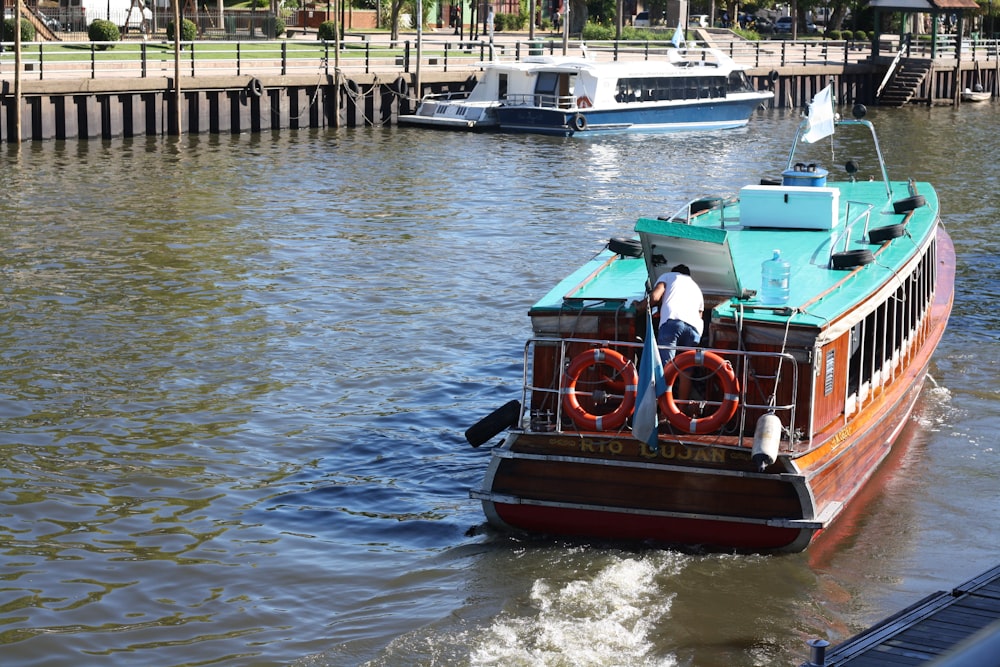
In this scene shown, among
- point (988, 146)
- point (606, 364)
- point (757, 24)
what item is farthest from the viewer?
point (757, 24)

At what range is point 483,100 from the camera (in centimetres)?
4422

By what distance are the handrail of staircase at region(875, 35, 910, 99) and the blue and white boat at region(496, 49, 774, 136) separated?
12247 millimetres

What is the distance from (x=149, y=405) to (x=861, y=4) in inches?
2795

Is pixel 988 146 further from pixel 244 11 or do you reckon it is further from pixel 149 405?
pixel 244 11

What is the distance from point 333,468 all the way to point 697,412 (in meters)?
3.99

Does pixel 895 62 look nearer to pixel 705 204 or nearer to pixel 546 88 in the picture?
pixel 546 88

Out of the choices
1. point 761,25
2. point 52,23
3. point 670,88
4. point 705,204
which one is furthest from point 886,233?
point 761,25

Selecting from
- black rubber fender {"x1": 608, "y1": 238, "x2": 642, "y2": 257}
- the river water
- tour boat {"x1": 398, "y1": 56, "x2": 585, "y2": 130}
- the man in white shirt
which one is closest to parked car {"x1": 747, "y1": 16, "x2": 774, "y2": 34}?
tour boat {"x1": 398, "y1": 56, "x2": 585, "y2": 130}

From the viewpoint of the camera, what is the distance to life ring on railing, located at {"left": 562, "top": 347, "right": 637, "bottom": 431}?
10734 millimetres

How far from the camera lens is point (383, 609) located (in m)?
10.1

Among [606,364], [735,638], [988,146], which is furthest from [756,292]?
[988,146]

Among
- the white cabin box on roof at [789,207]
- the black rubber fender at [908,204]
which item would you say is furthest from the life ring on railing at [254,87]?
the white cabin box on roof at [789,207]

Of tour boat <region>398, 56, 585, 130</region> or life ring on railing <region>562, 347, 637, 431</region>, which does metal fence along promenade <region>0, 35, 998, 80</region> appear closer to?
tour boat <region>398, 56, 585, 130</region>

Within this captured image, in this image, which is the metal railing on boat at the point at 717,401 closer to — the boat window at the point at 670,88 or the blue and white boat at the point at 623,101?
the blue and white boat at the point at 623,101
